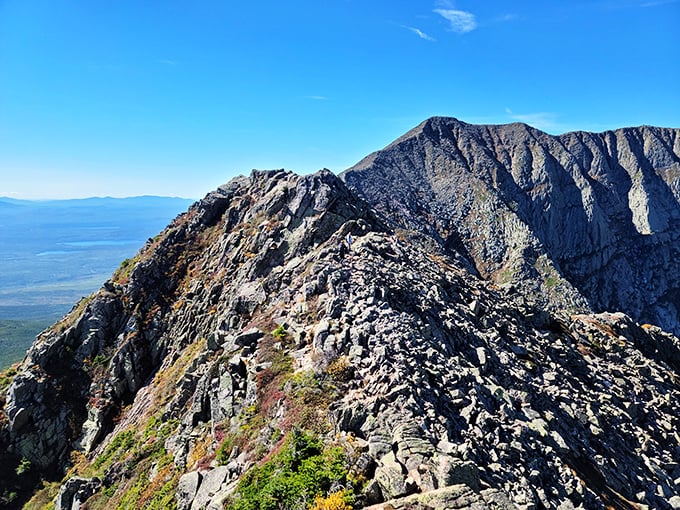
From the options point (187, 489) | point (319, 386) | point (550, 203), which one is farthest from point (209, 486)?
point (550, 203)

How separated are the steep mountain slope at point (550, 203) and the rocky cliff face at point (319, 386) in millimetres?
62488

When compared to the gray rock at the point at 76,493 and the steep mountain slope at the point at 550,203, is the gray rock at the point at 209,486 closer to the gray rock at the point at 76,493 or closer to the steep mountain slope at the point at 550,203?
the gray rock at the point at 76,493

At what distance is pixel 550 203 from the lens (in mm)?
129875

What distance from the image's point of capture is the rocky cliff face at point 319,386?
14.7 m

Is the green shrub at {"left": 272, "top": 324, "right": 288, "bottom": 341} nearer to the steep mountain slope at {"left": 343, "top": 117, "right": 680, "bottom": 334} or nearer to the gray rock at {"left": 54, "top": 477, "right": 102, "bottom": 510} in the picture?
the gray rock at {"left": 54, "top": 477, "right": 102, "bottom": 510}

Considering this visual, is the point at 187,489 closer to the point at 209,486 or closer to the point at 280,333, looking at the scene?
the point at 209,486

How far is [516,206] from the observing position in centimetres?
12156

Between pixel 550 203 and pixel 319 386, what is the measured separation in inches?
5093

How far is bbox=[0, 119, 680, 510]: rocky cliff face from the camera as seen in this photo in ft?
Answer: 48.1

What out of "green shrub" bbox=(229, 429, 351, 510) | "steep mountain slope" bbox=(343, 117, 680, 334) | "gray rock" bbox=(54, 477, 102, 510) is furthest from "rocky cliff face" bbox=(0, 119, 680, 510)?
"steep mountain slope" bbox=(343, 117, 680, 334)

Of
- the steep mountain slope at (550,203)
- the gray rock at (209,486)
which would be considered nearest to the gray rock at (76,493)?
Answer: the gray rock at (209,486)

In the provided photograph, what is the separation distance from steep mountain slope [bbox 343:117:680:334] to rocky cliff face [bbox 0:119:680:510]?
62488 mm

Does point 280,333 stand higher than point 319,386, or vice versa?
point 280,333

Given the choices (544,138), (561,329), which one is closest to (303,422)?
(561,329)
